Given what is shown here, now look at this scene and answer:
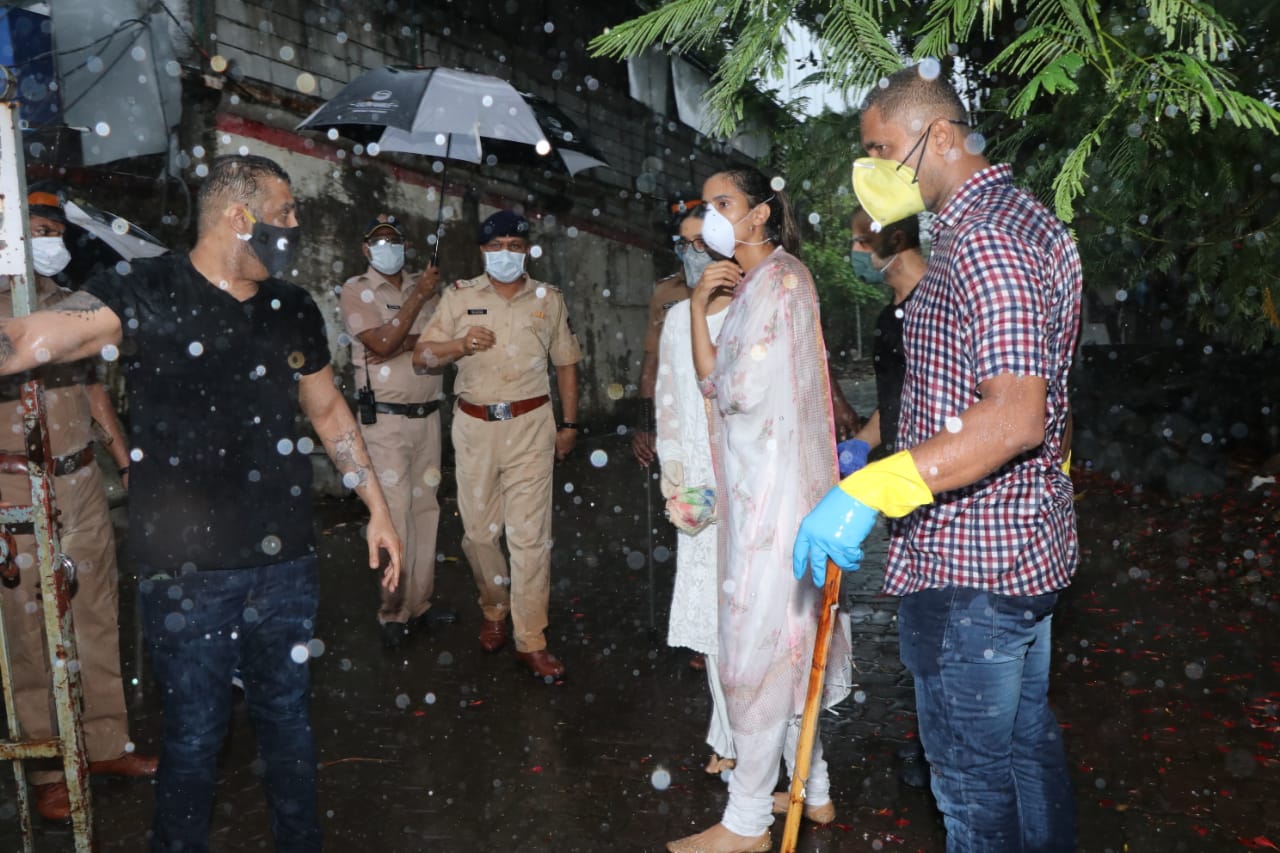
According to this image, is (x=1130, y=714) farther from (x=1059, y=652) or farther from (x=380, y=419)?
(x=380, y=419)

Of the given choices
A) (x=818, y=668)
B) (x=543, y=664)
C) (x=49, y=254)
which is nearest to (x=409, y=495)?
(x=543, y=664)

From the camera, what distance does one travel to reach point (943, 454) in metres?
2.21

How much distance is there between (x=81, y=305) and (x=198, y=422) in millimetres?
444

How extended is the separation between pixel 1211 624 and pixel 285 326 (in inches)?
228

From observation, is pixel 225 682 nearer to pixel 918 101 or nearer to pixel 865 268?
pixel 918 101

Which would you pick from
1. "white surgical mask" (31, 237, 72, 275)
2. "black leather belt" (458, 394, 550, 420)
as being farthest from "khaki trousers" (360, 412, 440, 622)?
"white surgical mask" (31, 237, 72, 275)

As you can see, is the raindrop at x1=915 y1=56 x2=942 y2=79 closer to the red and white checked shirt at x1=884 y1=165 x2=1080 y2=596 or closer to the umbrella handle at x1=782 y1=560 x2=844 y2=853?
the red and white checked shirt at x1=884 y1=165 x2=1080 y2=596

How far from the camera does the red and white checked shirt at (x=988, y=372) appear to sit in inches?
90.1

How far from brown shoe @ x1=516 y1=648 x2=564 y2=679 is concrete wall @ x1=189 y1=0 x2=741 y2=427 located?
6560 millimetres

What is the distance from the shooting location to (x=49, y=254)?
4332 mm

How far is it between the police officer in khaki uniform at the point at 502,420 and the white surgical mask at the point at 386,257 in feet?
2.98

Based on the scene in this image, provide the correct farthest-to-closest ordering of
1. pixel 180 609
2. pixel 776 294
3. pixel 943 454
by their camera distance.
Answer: pixel 776 294
pixel 180 609
pixel 943 454

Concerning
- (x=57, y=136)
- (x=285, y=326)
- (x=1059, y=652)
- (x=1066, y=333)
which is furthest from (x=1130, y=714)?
(x=57, y=136)

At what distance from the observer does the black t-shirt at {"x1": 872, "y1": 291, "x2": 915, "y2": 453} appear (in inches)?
156
